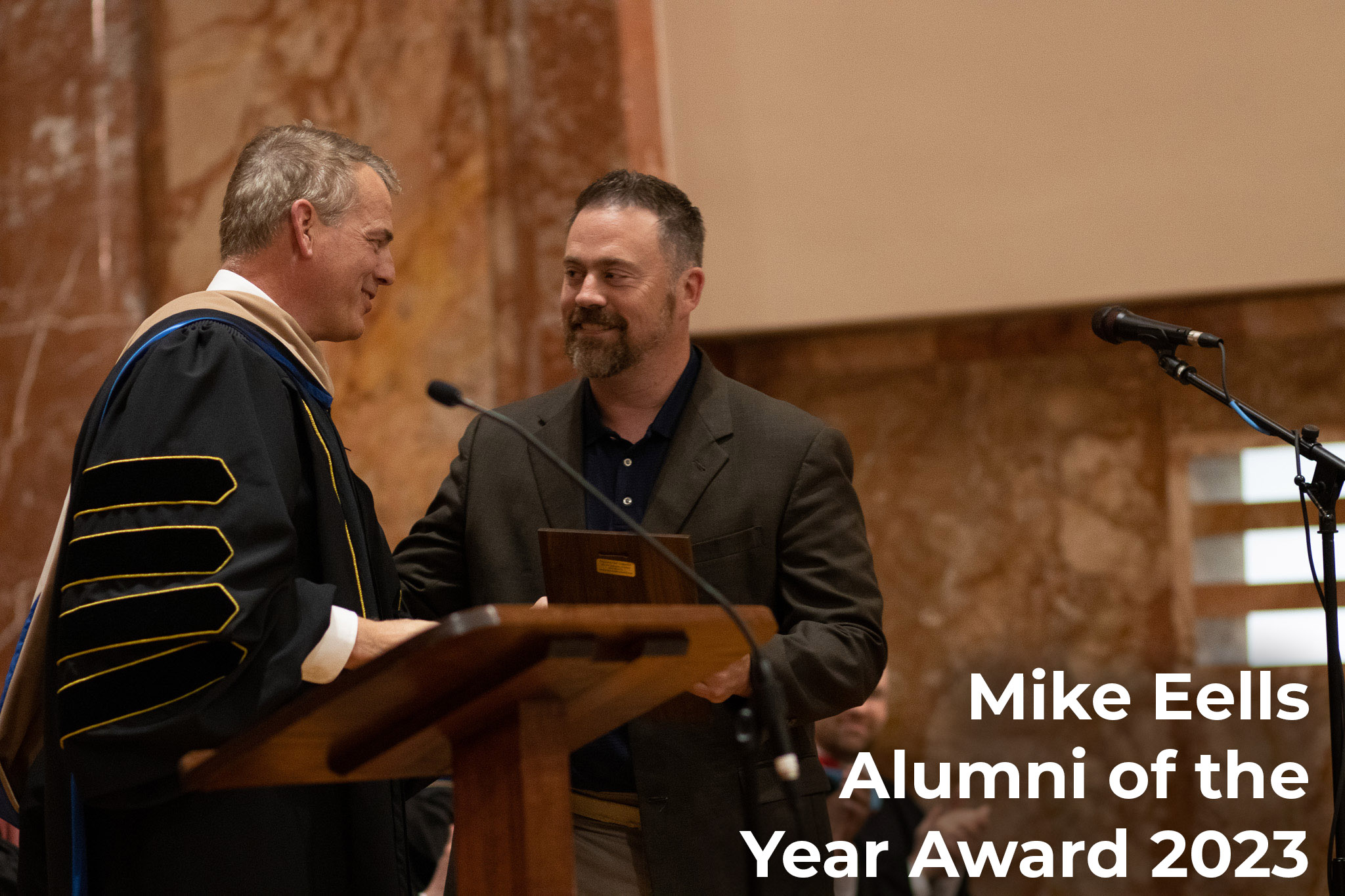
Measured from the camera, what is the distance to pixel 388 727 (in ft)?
6.25

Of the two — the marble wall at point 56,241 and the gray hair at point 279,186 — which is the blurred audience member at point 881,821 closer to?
the gray hair at point 279,186

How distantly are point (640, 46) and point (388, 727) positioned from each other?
3.44 meters

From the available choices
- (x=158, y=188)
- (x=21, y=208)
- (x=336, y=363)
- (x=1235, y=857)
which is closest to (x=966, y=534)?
(x=1235, y=857)

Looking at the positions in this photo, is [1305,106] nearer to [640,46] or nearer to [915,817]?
[640,46]

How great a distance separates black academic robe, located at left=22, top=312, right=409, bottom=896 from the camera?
2062mm

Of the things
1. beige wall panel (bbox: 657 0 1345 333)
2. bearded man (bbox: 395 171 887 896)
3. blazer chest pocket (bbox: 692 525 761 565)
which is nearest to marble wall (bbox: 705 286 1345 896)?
beige wall panel (bbox: 657 0 1345 333)

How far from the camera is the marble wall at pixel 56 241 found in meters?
5.09

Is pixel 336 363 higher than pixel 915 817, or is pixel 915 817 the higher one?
pixel 336 363

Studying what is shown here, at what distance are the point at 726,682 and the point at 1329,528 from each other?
124 centimetres

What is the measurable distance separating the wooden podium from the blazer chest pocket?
0.85m

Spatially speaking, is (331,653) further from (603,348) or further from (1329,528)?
(1329,528)

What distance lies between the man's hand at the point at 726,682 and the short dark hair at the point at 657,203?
43.1 inches

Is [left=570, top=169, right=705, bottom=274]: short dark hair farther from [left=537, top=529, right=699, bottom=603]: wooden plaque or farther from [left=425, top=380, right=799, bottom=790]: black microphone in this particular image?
[left=425, top=380, right=799, bottom=790]: black microphone

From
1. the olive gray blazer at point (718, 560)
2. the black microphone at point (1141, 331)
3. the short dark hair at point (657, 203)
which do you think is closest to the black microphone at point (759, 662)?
the olive gray blazer at point (718, 560)
